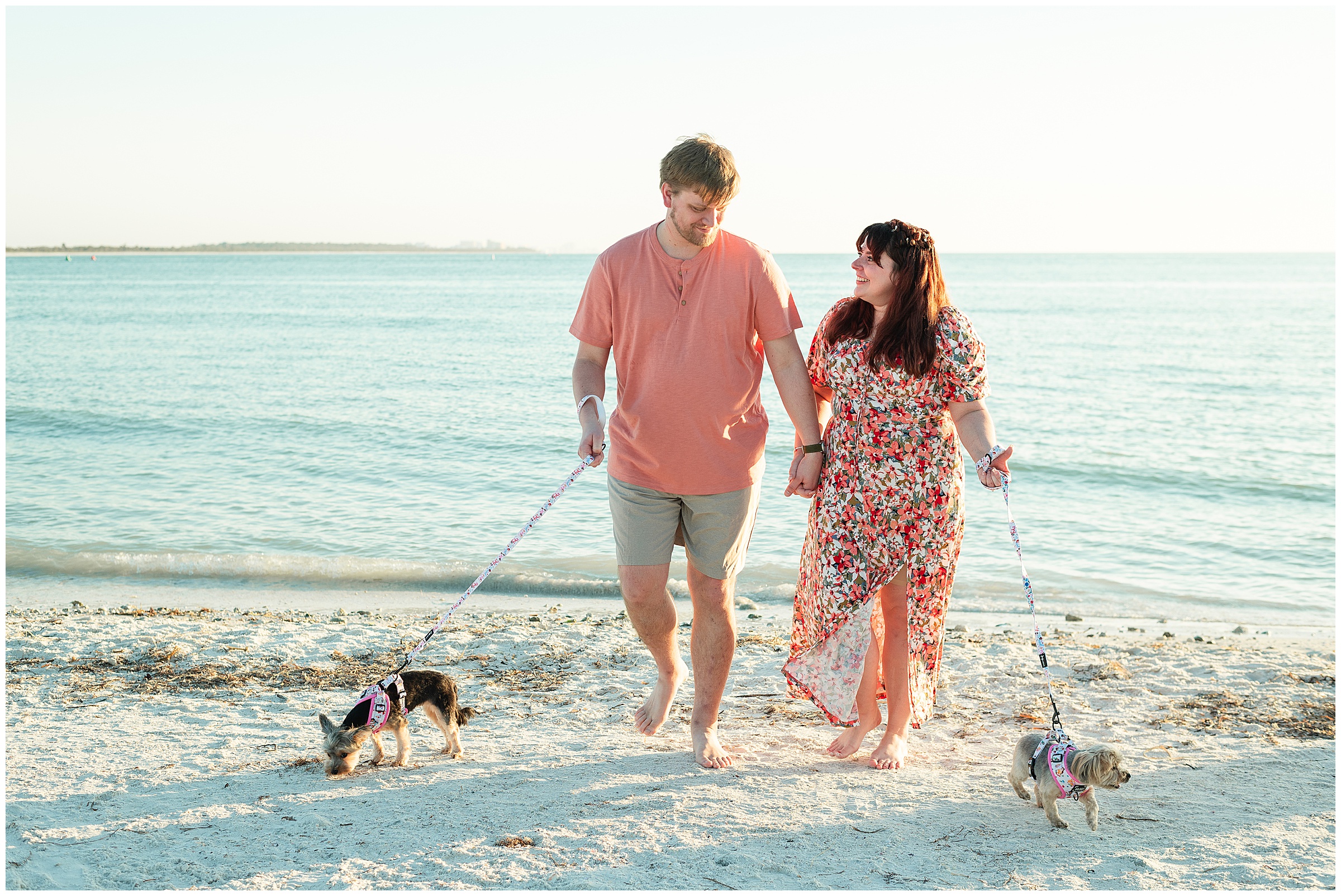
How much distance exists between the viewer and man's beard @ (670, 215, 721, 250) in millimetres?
3283

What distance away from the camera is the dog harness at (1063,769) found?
2986mm

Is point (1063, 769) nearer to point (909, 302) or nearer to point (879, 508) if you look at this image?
point (879, 508)

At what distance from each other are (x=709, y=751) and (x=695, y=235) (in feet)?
5.79

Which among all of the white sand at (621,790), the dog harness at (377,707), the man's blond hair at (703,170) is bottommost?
the white sand at (621,790)

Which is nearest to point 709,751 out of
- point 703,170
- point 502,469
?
point 703,170

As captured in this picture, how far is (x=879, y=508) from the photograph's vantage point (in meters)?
3.42

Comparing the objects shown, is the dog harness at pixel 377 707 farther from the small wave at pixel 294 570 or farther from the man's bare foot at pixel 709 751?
the small wave at pixel 294 570

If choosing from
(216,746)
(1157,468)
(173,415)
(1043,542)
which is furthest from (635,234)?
(173,415)

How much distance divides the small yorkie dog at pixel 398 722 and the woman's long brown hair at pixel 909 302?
1880 millimetres

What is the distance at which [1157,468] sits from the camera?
1164 centimetres

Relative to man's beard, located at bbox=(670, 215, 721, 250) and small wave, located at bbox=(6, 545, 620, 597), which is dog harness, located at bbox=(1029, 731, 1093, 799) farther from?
small wave, located at bbox=(6, 545, 620, 597)

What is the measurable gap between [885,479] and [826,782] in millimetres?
1035

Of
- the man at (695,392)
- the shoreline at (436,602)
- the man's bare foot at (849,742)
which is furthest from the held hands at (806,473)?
the shoreline at (436,602)

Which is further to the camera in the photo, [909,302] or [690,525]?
[690,525]
